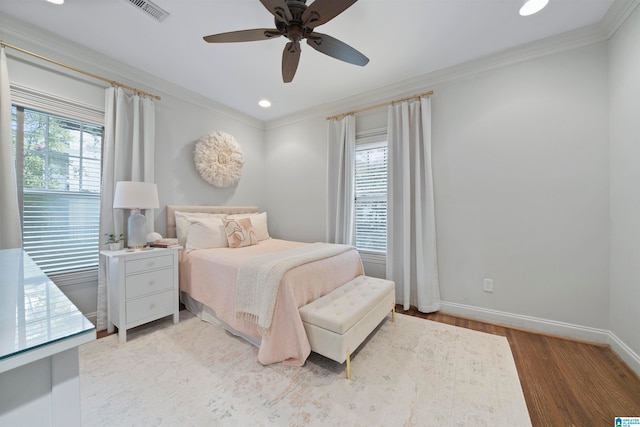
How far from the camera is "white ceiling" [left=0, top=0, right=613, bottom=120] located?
6.16 feet

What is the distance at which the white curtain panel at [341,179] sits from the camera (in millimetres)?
3328

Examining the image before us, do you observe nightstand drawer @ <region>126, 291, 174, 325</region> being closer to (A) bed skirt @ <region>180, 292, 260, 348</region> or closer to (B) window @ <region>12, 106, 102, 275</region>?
(A) bed skirt @ <region>180, 292, 260, 348</region>

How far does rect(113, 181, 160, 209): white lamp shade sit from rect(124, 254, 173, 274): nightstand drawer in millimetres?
503

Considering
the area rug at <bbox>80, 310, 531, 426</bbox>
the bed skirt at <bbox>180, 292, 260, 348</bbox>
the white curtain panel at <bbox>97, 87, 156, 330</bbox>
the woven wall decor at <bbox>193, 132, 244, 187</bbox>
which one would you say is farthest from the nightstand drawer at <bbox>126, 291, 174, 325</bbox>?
the woven wall decor at <bbox>193, 132, 244, 187</bbox>

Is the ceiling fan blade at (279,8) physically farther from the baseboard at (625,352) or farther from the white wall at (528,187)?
the baseboard at (625,352)

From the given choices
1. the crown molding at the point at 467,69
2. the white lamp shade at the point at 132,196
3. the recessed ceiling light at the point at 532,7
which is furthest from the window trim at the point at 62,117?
the recessed ceiling light at the point at 532,7

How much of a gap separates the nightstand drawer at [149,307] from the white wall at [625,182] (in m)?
3.78

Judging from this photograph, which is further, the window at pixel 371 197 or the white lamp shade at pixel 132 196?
the window at pixel 371 197

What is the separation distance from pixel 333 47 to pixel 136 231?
2420 millimetres

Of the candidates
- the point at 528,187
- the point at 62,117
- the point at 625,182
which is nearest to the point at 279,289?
the point at 528,187

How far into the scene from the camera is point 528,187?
2354 millimetres

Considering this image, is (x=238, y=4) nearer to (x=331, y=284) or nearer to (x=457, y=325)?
(x=331, y=284)

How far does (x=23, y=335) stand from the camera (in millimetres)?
524

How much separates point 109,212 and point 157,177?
66cm
